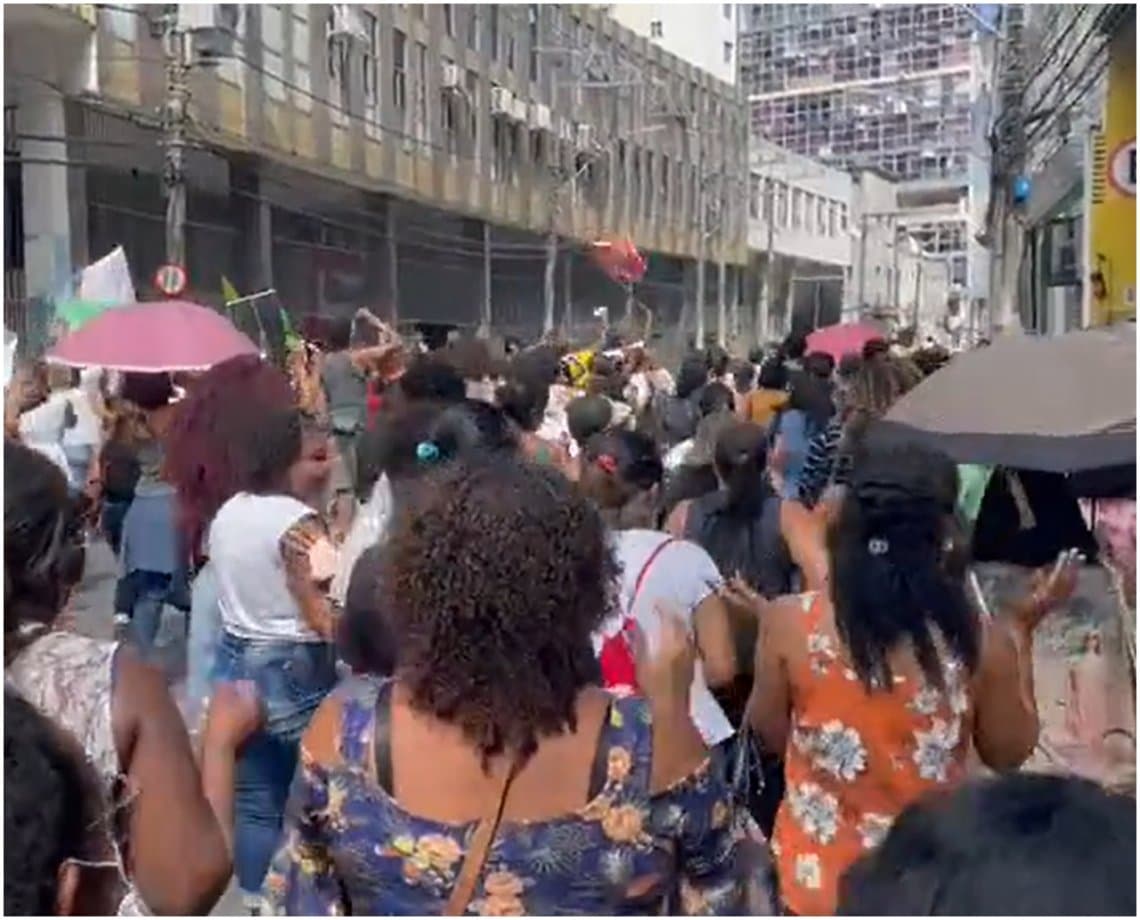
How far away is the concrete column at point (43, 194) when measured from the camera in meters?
18.4

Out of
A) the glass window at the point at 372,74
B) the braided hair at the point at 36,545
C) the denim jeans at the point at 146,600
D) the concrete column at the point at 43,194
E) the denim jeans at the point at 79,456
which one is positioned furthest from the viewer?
the glass window at the point at 372,74

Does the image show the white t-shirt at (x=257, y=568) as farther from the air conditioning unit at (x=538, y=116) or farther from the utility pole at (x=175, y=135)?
the air conditioning unit at (x=538, y=116)

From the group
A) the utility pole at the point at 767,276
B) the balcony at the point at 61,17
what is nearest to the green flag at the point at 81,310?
the balcony at the point at 61,17

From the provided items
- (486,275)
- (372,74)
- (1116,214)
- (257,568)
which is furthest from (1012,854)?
(486,275)

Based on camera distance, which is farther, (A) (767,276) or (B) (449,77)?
(A) (767,276)

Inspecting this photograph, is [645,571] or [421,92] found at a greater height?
[421,92]

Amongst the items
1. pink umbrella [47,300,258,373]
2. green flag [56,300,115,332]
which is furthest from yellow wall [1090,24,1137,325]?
pink umbrella [47,300,258,373]

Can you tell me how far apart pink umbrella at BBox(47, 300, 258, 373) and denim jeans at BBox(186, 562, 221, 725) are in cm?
298

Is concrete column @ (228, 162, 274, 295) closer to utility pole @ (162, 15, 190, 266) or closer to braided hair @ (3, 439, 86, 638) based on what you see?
utility pole @ (162, 15, 190, 266)

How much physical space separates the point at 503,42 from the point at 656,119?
36.3 feet

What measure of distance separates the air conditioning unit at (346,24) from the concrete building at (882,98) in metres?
26.7

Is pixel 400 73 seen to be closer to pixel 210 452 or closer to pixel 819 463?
pixel 819 463

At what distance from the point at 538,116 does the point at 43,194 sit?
20.1 metres

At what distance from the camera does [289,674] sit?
4.08 meters
